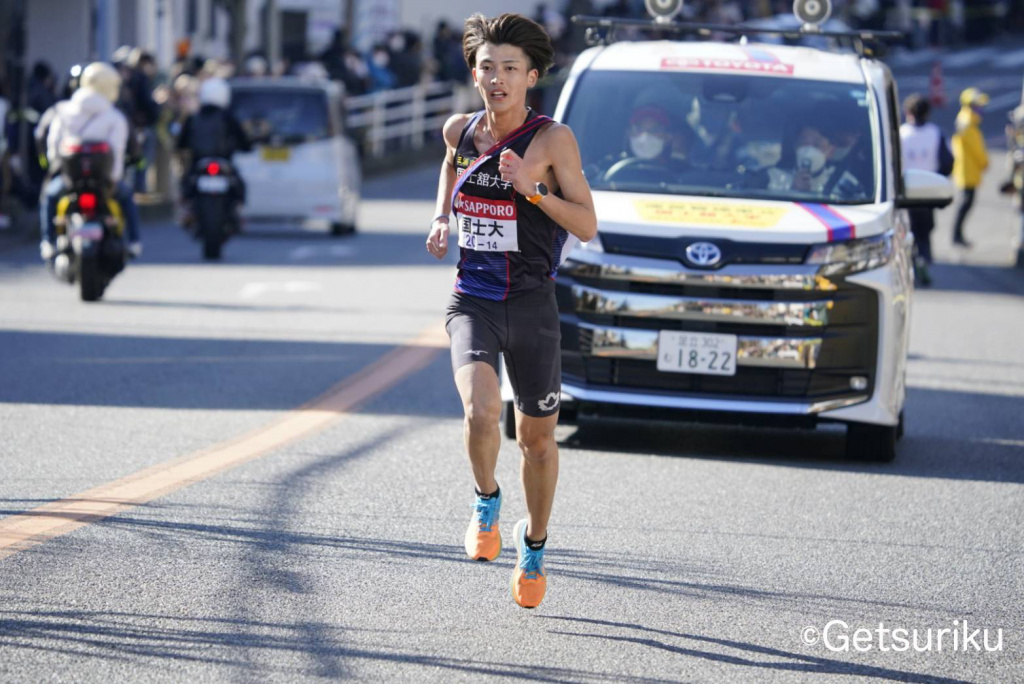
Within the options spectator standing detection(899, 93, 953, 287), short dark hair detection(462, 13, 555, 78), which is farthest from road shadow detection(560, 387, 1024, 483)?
spectator standing detection(899, 93, 953, 287)

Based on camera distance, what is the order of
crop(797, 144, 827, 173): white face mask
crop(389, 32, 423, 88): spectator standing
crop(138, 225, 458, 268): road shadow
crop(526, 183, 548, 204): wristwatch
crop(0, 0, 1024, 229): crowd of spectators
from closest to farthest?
1. crop(526, 183, 548, 204): wristwatch
2. crop(797, 144, 827, 173): white face mask
3. crop(138, 225, 458, 268): road shadow
4. crop(0, 0, 1024, 229): crowd of spectators
5. crop(389, 32, 423, 88): spectator standing

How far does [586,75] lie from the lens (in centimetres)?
1043

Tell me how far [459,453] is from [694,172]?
6.81ft

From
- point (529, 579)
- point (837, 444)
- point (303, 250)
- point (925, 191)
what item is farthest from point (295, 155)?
point (529, 579)

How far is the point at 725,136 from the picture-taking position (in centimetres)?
1016

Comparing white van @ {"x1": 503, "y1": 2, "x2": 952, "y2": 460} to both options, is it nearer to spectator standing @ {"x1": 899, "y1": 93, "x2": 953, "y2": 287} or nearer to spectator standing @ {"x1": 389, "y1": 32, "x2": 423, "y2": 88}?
spectator standing @ {"x1": 899, "y1": 93, "x2": 953, "y2": 287}

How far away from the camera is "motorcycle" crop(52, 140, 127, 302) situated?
50.0ft

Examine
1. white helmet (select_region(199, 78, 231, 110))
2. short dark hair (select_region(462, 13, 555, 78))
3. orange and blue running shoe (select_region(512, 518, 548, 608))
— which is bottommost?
white helmet (select_region(199, 78, 231, 110))

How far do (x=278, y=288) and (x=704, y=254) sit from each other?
884 centimetres

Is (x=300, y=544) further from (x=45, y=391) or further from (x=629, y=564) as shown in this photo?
(x=45, y=391)

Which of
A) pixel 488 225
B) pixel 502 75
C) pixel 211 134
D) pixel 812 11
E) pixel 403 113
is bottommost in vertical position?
pixel 403 113

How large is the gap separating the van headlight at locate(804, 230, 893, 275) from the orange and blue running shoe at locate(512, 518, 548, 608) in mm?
3558

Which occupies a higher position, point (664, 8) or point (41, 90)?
point (664, 8)

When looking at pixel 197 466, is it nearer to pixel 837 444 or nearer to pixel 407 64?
pixel 837 444
